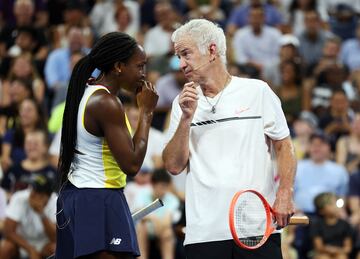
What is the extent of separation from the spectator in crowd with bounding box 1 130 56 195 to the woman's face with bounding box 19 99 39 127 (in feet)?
1.25

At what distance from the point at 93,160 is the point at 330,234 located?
214 inches

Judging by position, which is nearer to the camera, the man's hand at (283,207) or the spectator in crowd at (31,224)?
the man's hand at (283,207)

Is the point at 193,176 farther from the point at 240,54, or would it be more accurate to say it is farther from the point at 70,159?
the point at 240,54

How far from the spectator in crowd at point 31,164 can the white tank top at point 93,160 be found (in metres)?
5.60

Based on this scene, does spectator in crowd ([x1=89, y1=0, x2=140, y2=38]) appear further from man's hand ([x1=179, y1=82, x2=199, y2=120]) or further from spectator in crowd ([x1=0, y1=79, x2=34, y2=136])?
man's hand ([x1=179, y1=82, x2=199, y2=120])

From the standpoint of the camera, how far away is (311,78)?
1478 cm

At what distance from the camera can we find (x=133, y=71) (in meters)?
5.98

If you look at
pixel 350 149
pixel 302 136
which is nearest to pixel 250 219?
pixel 350 149

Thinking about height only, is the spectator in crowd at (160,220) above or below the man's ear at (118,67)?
below

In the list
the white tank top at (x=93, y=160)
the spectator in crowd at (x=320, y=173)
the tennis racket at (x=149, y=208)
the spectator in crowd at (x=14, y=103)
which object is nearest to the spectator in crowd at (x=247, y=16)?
the spectator in crowd at (x=14, y=103)

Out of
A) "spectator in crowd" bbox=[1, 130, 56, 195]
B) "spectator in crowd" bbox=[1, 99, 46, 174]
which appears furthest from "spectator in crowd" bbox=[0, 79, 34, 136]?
"spectator in crowd" bbox=[1, 130, 56, 195]

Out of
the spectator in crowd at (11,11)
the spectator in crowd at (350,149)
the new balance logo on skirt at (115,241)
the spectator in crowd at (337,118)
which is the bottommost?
the new balance logo on skirt at (115,241)

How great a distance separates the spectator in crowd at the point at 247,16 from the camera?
52.9ft

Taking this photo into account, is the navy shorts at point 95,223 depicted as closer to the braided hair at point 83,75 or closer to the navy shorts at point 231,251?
the braided hair at point 83,75
